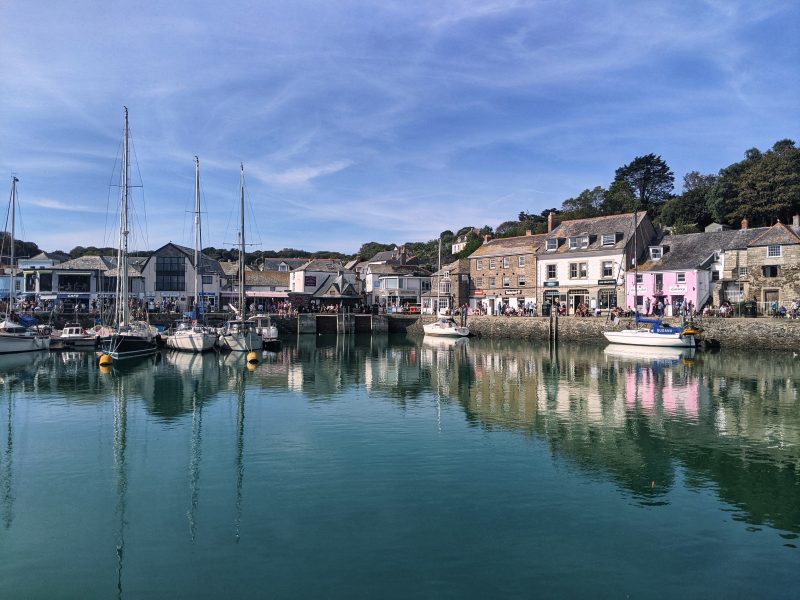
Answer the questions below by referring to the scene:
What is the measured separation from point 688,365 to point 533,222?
7473 cm

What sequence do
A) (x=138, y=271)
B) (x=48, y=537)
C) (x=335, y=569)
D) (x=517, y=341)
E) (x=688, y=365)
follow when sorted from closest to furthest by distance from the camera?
(x=335, y=569), (x=48, y=537), (x=688, y=365), (x=517, y=341), (x=138, y=271)

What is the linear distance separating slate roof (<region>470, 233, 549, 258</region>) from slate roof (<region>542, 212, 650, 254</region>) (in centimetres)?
144

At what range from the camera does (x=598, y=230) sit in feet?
201

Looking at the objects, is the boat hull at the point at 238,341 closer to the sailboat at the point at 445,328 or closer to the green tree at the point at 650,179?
the sailboat at the point at 445,328

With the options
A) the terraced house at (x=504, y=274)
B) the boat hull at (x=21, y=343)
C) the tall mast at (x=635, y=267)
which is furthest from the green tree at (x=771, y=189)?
the boat hull at (x=21, y=343)

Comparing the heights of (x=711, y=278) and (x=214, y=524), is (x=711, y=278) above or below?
above

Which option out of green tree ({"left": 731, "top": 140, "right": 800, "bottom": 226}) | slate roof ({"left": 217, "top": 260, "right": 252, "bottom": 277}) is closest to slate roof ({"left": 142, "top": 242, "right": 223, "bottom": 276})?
slate roof ({"left": 217, "top": 260, "right": 252, "bottom": 277})

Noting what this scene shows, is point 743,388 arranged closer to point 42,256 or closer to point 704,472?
point 704,472

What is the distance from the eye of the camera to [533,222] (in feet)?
360

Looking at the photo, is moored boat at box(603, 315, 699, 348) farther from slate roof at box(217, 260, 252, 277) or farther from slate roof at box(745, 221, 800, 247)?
slate roof at box(217, 260, 252, 277)

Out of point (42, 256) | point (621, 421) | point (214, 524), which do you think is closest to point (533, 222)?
point (42, 256)

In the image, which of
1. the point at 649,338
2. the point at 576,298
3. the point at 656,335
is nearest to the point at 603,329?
the point at 649,338

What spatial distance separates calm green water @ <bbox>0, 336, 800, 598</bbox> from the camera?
32.6 feet

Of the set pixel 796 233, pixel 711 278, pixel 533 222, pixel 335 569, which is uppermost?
pixel 533 222
